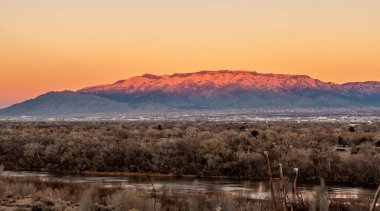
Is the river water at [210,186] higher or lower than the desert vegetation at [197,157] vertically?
lower

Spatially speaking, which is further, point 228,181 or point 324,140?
point 324,140

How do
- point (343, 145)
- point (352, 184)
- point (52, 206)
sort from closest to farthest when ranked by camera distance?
1. point (52, 206)
2. point (352, 184)
3. point (343, 145)

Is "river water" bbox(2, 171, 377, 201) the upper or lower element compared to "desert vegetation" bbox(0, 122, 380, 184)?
lower

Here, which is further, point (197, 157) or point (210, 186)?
point (197, 157)

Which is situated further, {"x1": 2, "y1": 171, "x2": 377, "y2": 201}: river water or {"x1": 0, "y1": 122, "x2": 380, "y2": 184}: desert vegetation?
{"x1": 0, "y1": 122, "x2": 380, "y2": 184}: desert vegetation

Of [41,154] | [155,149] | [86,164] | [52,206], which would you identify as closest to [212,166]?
[155,149]

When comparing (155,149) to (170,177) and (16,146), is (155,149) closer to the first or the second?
(170,177)

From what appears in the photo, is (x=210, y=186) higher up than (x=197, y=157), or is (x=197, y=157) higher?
(x=197, y=157)

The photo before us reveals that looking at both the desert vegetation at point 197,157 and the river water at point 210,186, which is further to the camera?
the desert vegetation at point 197,157

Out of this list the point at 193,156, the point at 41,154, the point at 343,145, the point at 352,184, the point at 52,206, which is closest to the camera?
the point at 52,206

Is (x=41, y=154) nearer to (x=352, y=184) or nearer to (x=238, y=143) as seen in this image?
(x=238, y=143)

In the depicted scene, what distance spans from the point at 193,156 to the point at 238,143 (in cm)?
616

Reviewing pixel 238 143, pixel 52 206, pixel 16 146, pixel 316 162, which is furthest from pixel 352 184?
pixel 16 146

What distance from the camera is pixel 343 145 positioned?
56.1 m
